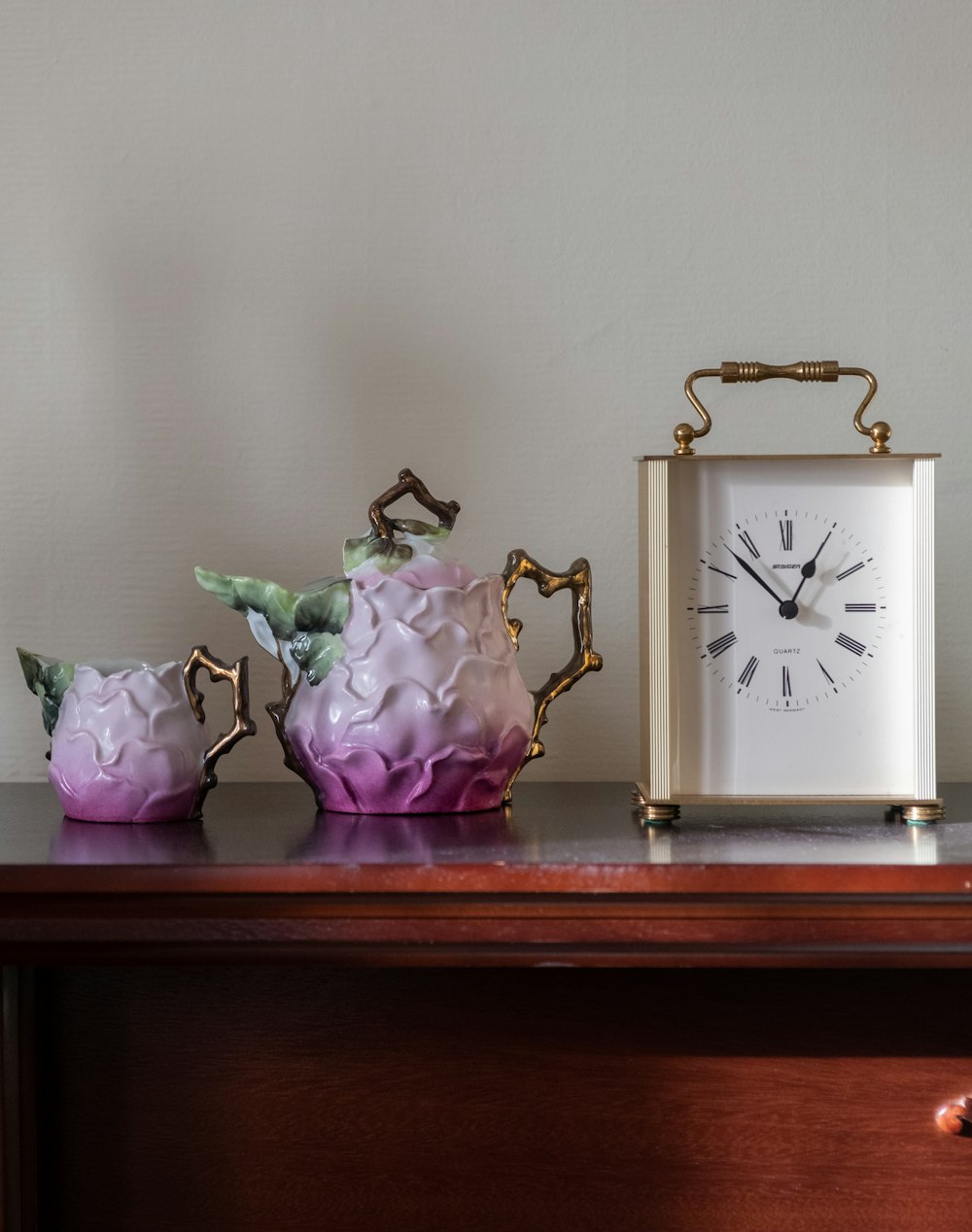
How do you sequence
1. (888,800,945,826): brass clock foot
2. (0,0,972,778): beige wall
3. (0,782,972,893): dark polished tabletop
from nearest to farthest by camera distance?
(0,782,972,893): dark polished tabletop, (888,800,945,826): brass clock foot, (0,0,972,778): beige wall

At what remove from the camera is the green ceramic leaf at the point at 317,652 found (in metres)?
0.75

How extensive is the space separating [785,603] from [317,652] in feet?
0.94

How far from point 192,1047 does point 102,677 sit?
0.78 ft

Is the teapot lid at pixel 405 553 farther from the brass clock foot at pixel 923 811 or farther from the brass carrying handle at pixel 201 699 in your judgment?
the brass clock foot at pixel 923 811

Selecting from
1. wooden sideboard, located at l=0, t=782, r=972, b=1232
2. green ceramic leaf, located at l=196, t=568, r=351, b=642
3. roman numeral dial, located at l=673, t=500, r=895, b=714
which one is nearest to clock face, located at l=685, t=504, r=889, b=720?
roman numeral dial, located at l=673, t=500, r=895, b=714

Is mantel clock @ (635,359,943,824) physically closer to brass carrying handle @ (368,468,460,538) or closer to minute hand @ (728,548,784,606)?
minute hand @ (728,548,784,606)

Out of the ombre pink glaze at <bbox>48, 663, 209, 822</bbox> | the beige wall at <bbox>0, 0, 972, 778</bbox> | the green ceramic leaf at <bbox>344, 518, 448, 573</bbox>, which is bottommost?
the ombre pink glaze at <bbox>48, 663, 209, 822</bbox>

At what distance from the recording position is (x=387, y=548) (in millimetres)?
787

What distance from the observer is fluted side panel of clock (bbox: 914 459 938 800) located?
73cm

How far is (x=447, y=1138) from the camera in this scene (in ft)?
2.11

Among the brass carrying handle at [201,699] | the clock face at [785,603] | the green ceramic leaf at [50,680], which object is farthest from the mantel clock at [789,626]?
the green ceramic leaf at [50,680]

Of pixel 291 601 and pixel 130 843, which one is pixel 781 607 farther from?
pixel 130 843

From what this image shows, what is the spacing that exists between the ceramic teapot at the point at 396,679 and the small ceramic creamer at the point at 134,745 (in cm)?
5

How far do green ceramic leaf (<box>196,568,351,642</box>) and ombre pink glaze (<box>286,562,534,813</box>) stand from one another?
0.01 meters
